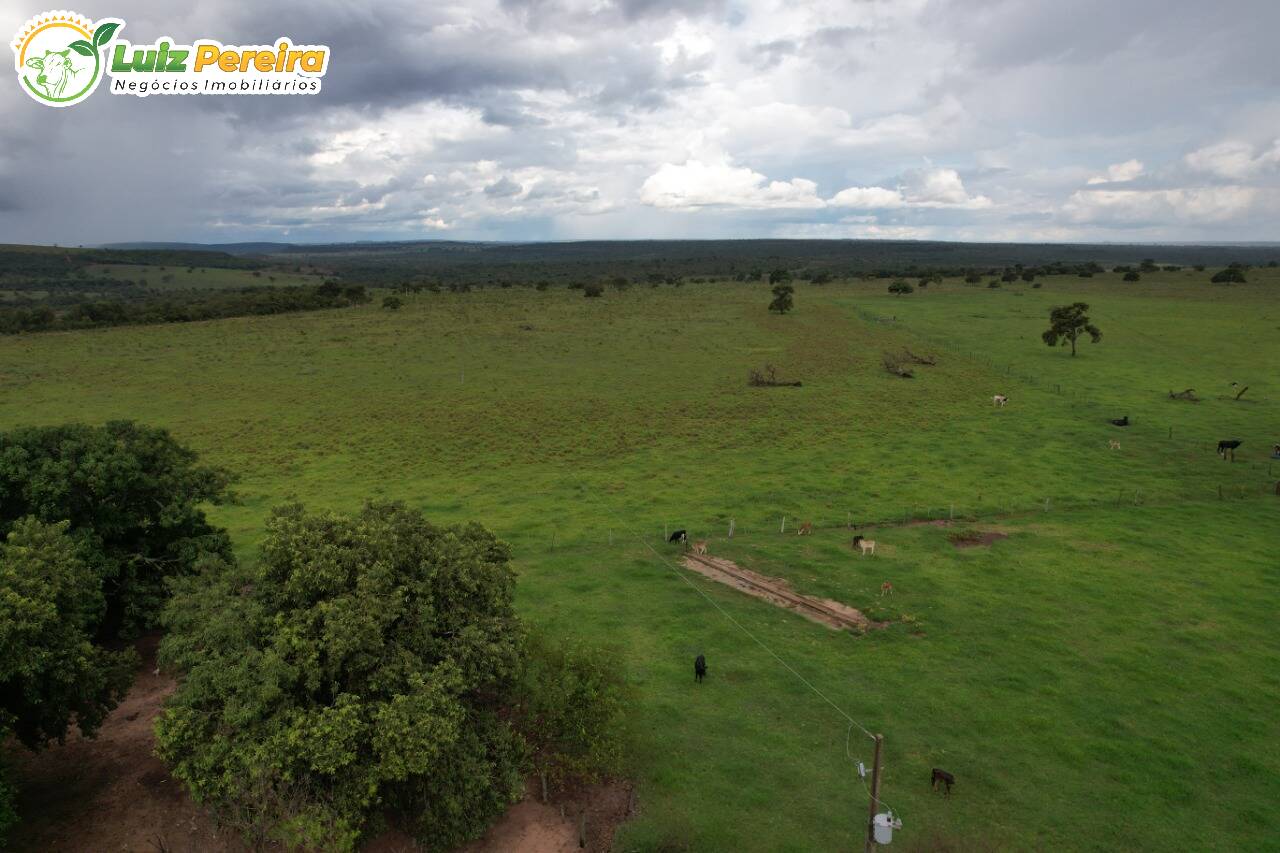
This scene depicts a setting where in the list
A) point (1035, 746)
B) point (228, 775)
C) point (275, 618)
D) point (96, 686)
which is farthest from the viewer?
point (1035, 746)

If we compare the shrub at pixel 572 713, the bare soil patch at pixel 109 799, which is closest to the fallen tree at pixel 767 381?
the shrub at pixel 572 713

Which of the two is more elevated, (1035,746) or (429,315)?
(429,315)

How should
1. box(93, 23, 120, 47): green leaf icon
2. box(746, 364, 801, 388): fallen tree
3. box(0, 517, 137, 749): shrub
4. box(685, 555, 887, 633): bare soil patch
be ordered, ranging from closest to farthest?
1. box(0, 517, 137, 749): shrub
2. box(685, 555, 887, 633): bare soil patch
3. box(93, 23, 120, 47): green leaf icon
4. box(746, 364, 801, 388): fallen tree

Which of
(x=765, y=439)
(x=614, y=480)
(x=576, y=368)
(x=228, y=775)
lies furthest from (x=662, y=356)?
(x=228, y=775)

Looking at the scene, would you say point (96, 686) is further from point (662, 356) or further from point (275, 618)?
point (662, 356)

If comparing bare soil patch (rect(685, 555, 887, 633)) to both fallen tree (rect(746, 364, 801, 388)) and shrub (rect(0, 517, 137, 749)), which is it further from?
fallen tree (rect(746, 364, 801, 388))

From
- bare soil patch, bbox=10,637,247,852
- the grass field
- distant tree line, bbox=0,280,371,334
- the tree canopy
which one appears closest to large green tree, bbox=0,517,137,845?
bare soil patch, bbox=10,637,247,852
